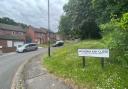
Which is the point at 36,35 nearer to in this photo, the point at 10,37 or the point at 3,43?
the point at 10,37

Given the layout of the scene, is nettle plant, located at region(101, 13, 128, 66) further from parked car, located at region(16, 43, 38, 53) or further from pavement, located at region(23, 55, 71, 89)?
parked car, located at region(16, 43, 38, 53)

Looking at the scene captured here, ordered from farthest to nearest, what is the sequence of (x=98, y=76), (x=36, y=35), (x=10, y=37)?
(x=36, y=35), (x=10, y=37), (x=98, y=76)

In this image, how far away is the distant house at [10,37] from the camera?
68.6m

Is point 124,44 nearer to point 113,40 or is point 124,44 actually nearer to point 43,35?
point 113,40

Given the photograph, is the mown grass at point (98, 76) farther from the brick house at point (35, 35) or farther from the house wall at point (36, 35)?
the house wall at point (36, 35)

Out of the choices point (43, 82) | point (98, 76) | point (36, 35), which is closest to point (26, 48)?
point (43, 82)

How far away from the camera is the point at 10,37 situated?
72750 mm

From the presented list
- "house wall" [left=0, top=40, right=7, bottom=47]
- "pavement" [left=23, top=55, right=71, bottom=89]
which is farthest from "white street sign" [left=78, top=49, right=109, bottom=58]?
"house wall" [left=0, top=40, right=7, bottom=47]

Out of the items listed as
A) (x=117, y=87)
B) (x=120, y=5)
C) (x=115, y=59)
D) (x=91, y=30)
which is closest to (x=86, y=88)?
(x=117, y=87)

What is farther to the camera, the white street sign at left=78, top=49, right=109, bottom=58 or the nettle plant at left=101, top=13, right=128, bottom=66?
the white street sign at left=78, top=49, right=109, bottom=58

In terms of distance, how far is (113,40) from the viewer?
1404 cm

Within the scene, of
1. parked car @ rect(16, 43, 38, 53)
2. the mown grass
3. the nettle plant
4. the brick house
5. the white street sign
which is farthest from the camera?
the brick house

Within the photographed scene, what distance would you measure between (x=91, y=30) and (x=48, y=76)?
100ft

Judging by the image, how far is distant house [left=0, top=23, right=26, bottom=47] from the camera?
225 ft
